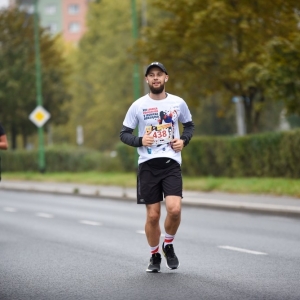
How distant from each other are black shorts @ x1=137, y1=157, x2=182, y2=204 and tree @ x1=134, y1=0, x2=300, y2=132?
1699 cm

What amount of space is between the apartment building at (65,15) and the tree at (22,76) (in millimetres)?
79243

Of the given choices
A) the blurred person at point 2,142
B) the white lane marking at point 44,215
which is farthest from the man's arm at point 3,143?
the white lane marking at point 44,215

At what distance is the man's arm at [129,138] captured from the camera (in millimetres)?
8898

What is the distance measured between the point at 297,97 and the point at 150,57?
8.46m

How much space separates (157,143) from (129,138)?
10.8 inches

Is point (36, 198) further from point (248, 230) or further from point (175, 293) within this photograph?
point (175, 293)

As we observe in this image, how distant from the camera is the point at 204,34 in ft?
92.8

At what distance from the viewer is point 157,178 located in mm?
9047

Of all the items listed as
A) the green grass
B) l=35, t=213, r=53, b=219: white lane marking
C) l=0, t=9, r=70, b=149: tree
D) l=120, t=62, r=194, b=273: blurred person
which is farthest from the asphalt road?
l=0, t=9, r=70, b=149: tree

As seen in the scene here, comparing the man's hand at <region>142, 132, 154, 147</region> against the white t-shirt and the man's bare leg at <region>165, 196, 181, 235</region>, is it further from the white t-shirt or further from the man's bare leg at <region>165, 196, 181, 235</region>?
the man's bare leg at <region>165, 196, 181, 235</region>

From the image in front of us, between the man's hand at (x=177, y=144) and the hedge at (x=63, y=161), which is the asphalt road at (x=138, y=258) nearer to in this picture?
the man's hand at (x=177, y=144)

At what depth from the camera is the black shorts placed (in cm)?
901

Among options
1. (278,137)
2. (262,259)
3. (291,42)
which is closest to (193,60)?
(278,137)

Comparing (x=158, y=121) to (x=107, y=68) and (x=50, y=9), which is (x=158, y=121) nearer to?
(x=107, y=68)
